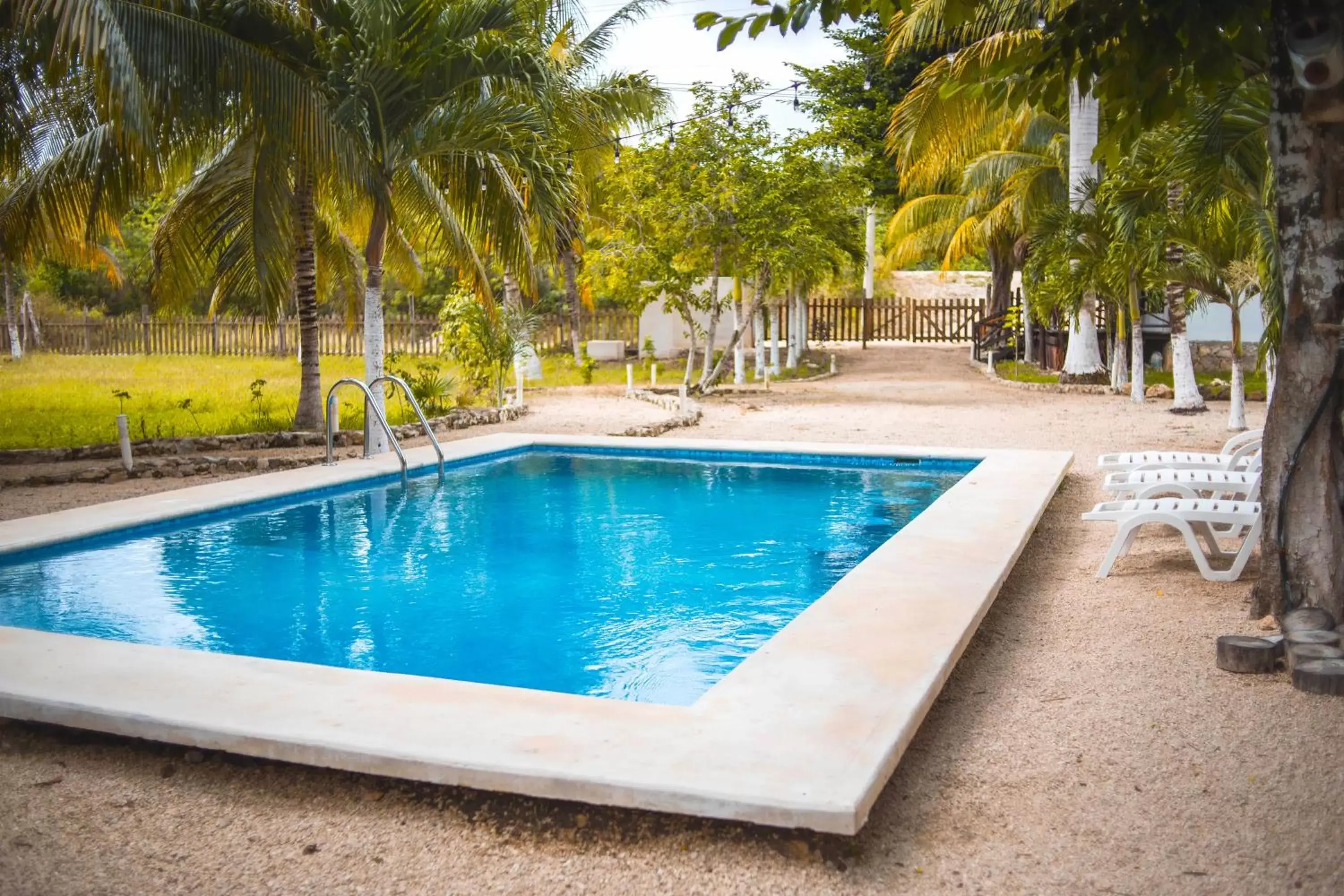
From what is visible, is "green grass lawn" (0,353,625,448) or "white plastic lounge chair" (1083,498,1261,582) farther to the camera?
"green grass lawn" (0,353,625,448)

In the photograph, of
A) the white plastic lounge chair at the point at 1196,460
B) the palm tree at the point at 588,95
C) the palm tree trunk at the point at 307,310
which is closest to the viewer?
the white plastic lounge chair at the point at 1196,460

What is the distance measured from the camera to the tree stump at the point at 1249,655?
4598 mm

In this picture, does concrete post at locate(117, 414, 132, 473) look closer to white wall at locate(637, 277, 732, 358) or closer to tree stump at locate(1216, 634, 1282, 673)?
tree stump at locate(1216, 634, 1282, 673)

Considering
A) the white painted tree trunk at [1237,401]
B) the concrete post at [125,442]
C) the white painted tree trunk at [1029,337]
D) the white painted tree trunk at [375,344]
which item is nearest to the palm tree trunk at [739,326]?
the white painted tree trunk at [1029,337]

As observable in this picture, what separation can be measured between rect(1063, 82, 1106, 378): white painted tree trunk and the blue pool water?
917 centimetres

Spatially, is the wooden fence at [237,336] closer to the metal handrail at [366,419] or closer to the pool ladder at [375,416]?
the pool ladder at [375,416]

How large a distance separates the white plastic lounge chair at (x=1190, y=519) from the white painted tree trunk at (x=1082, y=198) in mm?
11866

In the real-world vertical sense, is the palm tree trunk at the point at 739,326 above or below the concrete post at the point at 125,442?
above

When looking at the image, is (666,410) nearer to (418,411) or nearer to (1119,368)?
→ (418,411)

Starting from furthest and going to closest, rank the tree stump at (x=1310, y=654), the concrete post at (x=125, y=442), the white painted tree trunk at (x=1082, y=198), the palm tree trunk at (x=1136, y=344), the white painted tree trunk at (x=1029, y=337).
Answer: the white painted tree trunk at (x=1029, y=337), the white painted tree trunk at (x=1082, y=198), the palm tree trunk at (x=1136, y=344), the concrete post at (x=125, y=442), the tree stump at (x=1310, y=654)

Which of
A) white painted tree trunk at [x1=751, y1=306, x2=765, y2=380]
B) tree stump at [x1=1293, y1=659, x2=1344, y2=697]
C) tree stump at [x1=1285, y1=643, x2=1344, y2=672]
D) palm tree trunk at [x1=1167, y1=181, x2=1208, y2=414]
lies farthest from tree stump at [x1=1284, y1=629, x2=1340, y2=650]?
white painted tree trunk at [x1=751, y1=306, x2=765, y2=380]

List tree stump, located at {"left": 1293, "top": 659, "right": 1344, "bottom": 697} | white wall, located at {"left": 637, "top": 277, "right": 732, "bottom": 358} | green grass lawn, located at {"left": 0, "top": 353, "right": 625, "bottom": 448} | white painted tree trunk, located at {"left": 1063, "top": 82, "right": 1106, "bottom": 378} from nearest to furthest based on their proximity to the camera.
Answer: tree stump, located at {"left": 1293, "top": 659, "right": 1344, "bottom": 697}, green grass lawn, located at {"left": 0, "top": 353, "right": 625, "bottom": 448}, white painted tree trunk, located at {"left": 1063, "top": 82, "right": 1106, "bottom": 378}, white wall, located at {"left": 637, "top": 277, "right": 732, "bottom": 358}

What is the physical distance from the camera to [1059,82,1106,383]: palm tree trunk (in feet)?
59.3

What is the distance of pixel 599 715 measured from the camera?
155 inches
